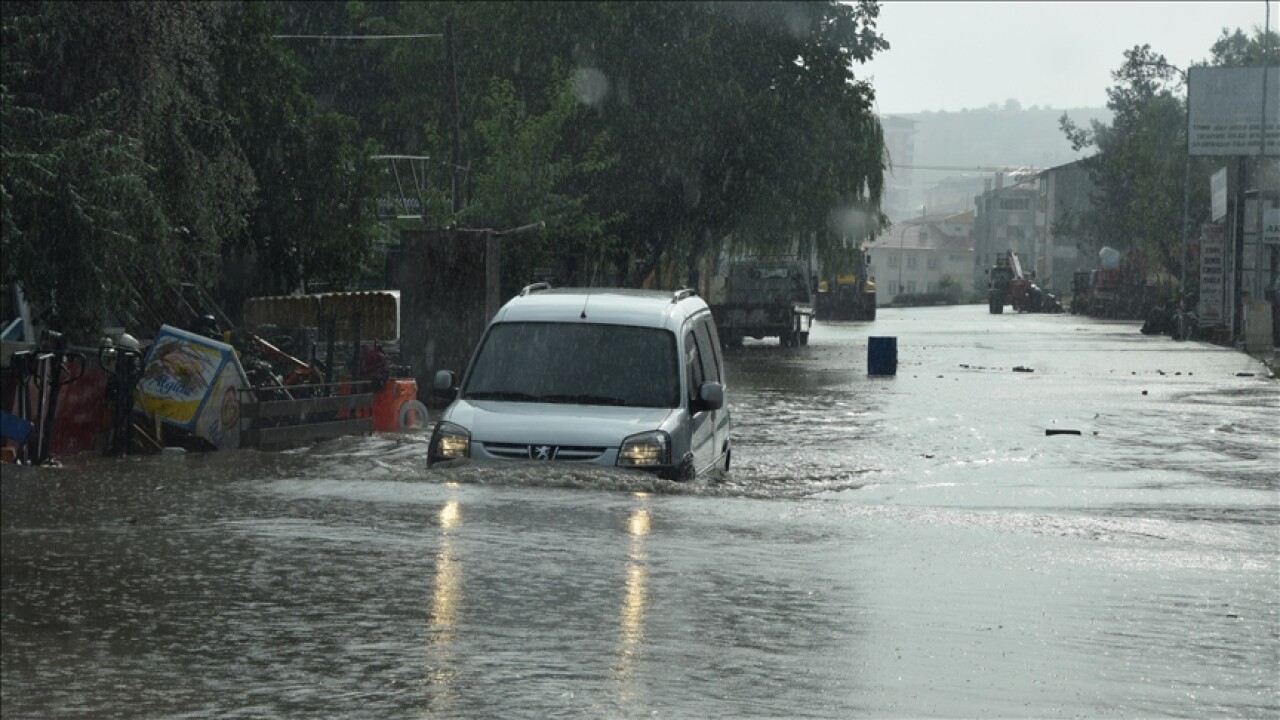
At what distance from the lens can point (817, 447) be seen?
20312 mm

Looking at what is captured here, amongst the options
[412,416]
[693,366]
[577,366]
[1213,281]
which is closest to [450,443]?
[577,366]

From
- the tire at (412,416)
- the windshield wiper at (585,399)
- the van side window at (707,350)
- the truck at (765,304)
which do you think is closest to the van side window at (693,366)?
the van side window at (707,350)

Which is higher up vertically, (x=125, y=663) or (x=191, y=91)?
(x=191, y=91)

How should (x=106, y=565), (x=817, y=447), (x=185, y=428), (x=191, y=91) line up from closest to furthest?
(x=106, y=565) < (x=185, y=428) < (x=817, y=447) < (x=191, y=91)

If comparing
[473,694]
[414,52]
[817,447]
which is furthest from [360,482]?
[414,52]

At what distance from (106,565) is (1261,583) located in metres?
5.94

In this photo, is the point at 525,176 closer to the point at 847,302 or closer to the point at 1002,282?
the point at 847,302

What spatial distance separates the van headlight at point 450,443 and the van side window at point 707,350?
Answer: 2364 mm

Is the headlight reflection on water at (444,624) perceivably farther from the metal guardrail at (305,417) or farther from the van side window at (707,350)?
the metal guardrail at (305,417)

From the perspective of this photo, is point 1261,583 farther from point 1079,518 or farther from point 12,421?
point 12,421

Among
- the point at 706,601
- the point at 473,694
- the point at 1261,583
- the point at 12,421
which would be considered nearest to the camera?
the point at 473,694

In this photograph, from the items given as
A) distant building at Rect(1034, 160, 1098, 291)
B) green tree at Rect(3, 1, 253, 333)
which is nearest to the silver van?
green tree at Rect(3, 1, 253, 333)

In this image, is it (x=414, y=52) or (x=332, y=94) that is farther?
(x=332, y=94)

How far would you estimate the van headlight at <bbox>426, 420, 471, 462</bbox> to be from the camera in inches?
491
